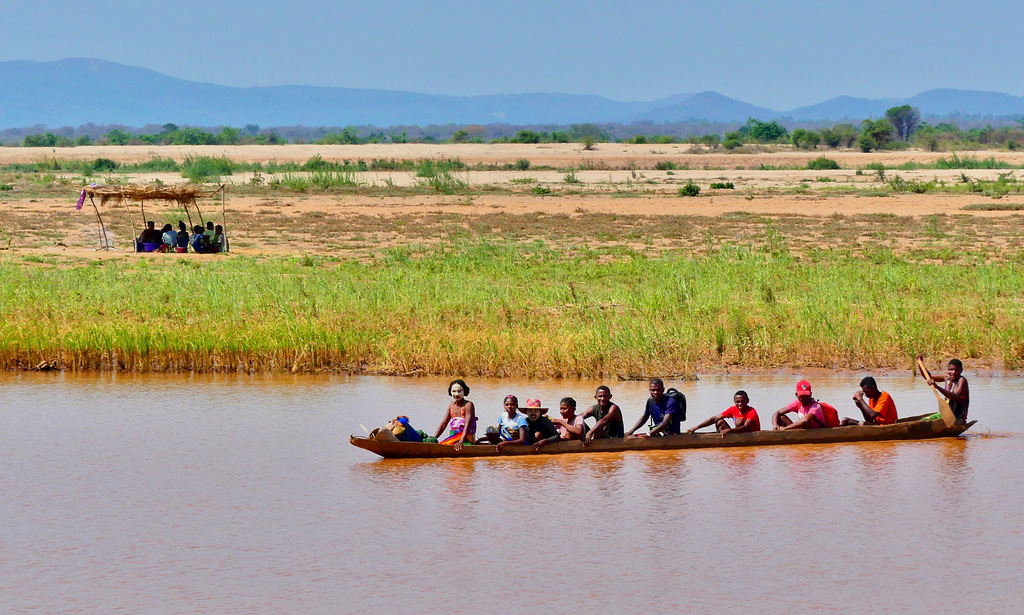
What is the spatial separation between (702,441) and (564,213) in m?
24.9

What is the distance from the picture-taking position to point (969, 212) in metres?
36.3

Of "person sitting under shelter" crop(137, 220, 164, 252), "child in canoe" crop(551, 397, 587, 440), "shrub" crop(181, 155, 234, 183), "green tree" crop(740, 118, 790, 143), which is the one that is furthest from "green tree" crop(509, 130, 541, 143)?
"child in canoe" crop(551, 397, 587, 440)

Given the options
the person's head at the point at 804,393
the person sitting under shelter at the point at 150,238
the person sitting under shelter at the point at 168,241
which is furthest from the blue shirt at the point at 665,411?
the person sitting under shelter at the point at 150,238

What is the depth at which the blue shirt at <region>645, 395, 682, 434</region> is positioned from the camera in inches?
511

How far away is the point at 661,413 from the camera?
515 inches

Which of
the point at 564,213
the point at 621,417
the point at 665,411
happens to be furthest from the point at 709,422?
the point at 564,213

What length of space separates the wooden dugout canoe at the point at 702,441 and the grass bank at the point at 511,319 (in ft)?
12.6

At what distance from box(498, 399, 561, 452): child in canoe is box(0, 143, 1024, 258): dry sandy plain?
1582 centimetres

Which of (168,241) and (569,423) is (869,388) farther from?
(168,241)

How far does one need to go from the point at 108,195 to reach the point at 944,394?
20298 mm

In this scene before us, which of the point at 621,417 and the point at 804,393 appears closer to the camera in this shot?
the point at 621,417

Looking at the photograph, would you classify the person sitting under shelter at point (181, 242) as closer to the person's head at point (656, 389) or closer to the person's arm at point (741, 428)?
the person's head at point (656, 389)

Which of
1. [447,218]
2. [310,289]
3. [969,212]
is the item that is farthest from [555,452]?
[969,212]

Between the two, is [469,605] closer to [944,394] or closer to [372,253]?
[944,394]
